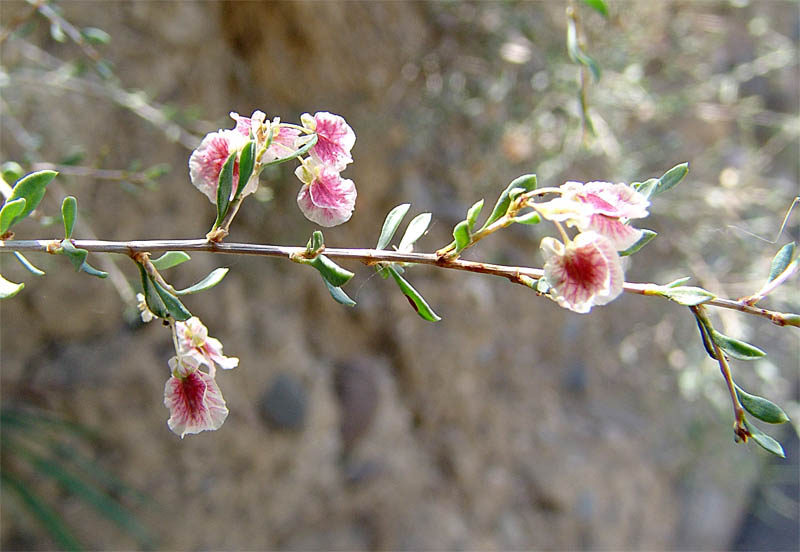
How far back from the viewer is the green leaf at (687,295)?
14.3 inches

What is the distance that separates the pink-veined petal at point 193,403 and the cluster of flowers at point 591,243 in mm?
239

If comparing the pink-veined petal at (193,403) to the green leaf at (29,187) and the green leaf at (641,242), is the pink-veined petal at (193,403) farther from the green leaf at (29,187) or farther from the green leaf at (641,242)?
the green leaf at (641,242)

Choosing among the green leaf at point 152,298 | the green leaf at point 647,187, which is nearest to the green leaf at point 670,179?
the green leaf at point 647,187

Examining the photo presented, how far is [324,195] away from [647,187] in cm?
22

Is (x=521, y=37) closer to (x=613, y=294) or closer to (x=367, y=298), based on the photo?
(x=367, y=298)

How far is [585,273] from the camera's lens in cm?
35

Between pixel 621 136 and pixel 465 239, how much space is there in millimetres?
1572

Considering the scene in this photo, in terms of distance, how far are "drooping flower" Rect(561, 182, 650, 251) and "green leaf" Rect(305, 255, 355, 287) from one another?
140 mm

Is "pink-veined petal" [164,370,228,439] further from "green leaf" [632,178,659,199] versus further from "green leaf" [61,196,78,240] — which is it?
"green leaf" [632,178,659,199]

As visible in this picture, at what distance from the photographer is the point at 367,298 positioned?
1.65m

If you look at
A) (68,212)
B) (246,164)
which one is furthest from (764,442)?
(68,212)

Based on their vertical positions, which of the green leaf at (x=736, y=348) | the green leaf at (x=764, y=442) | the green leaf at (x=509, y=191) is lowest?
the green leaf at (x=764, y=442)

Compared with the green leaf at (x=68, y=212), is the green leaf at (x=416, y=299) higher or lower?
lower

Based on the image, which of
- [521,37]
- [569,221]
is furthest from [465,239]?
[521,37]
